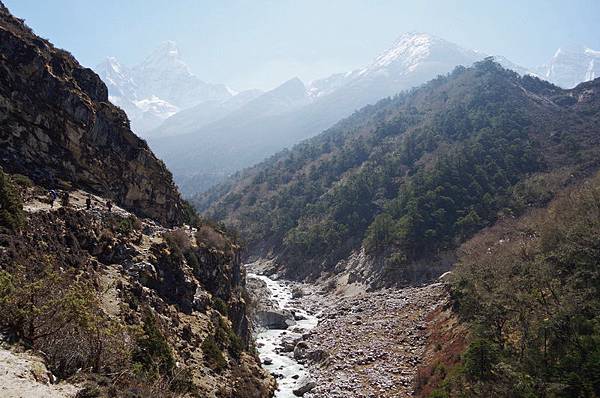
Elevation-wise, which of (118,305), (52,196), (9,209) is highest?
(52,196)

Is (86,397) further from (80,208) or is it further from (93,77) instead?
(93,77)

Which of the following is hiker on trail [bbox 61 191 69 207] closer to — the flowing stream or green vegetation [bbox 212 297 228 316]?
green vegetation [bbox 212 297 228 316]

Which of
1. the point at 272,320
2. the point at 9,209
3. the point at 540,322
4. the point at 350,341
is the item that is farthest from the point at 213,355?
the point at 272,320

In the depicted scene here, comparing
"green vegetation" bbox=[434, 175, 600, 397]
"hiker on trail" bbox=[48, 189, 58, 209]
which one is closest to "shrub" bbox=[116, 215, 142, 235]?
"hiker on trail" bbox=[48, 189, 58, 209]

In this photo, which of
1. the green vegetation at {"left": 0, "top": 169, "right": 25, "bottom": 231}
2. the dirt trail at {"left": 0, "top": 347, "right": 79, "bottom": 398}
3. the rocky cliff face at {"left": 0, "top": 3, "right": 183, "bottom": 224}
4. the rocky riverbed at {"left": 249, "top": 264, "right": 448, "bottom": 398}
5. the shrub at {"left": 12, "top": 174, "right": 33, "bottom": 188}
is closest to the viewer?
the dirt trail at {"left": 0, "top": 347, "right": 79, "bottom": 398}

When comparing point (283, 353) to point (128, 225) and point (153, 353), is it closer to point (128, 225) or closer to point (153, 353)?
point (128, 225)

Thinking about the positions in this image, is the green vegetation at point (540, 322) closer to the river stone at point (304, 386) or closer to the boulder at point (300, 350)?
the river stone at point (304, 386)

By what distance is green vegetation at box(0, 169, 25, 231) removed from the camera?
27.5 metres

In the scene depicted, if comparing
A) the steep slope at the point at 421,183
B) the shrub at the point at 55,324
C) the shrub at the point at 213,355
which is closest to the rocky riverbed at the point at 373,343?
the shrub at the point at 213,355

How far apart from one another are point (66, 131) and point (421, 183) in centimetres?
8433

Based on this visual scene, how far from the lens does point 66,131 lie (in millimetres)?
43125

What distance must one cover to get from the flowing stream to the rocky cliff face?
72.0 ft

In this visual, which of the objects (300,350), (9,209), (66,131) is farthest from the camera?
(300,350)

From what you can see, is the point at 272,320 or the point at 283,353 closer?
the point at 283,353
